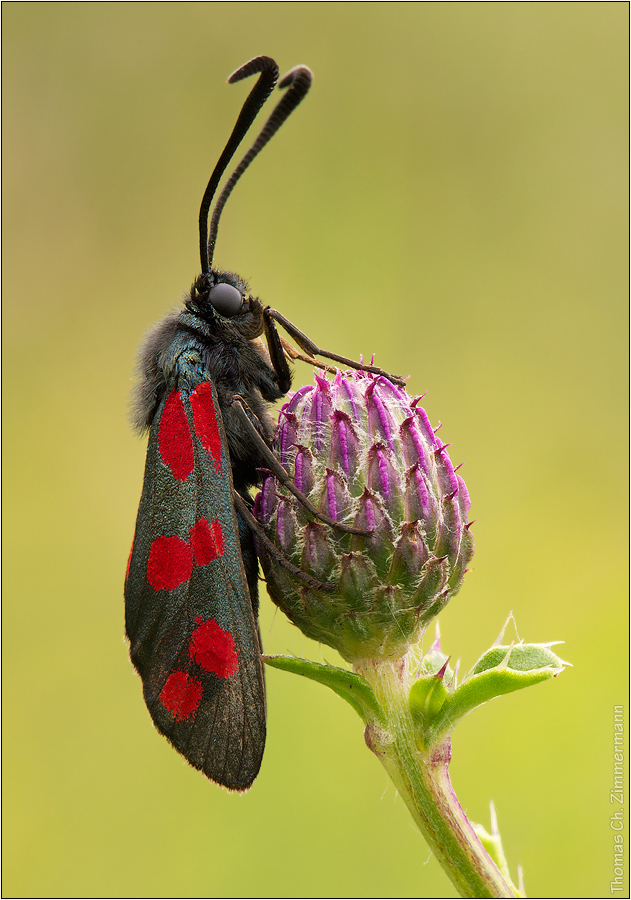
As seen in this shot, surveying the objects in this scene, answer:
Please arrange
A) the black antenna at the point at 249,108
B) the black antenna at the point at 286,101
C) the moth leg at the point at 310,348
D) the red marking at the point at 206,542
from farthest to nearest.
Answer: the black antenna at the point at 286,101, the moth leg at the point at 310,348, the black antenna at the point at 249,108, the red marking at the point at 206,542

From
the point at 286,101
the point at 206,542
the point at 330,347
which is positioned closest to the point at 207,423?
the point at 206,542

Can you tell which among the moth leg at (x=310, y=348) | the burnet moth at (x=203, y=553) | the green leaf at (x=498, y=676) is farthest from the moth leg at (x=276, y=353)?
the green leaf at (x=498, y=676)

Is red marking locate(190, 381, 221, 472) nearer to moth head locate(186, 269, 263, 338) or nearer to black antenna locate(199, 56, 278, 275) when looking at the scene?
moth head locate(186, 269, 263, 338)

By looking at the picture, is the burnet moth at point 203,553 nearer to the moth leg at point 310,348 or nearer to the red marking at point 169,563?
the red marking at point 169,563

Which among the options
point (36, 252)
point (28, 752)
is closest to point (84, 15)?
point (36, 252)

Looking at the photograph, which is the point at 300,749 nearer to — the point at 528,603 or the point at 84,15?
the point at 528,603

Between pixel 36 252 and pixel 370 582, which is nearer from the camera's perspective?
pixel 370 582

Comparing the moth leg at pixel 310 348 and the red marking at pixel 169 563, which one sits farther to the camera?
the moth leg at pixel 310 348

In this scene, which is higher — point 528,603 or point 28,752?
point 528,603
